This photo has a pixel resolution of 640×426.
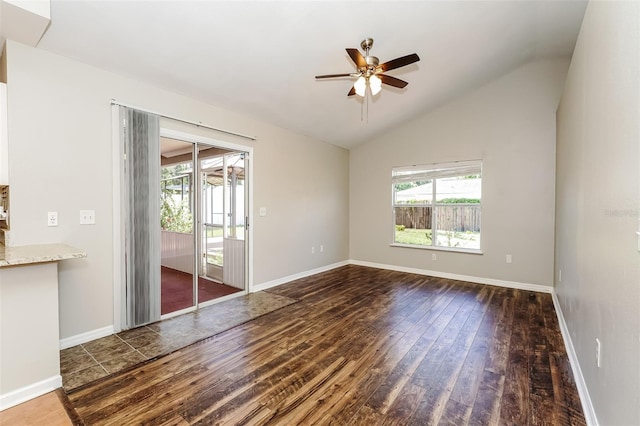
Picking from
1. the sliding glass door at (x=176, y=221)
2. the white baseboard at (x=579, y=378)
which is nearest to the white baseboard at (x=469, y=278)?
the white baseboard at (x=579, y=378)

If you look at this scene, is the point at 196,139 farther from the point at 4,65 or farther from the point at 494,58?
the point at 494,58

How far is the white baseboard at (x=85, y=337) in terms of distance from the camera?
105 inches

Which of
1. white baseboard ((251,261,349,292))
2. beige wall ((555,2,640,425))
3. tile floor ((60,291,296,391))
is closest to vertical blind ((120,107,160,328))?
tile floor ((60,291,296,391))

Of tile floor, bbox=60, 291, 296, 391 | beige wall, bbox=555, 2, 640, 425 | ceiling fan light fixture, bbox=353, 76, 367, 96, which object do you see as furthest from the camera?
ceiling fan light fixture, bbox=353, 76, 367, 96

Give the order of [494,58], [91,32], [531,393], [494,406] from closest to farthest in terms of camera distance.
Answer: [494,406] → [531,393] → [91,32] → [494,58]

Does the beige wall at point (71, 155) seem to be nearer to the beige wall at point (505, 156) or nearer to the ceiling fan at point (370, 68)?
the ceiling fan at point (370, 68)

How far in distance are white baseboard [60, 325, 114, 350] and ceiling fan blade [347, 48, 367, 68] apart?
358 cm

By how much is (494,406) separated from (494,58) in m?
4.39

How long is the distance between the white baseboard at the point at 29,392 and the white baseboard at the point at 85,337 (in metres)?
0.74

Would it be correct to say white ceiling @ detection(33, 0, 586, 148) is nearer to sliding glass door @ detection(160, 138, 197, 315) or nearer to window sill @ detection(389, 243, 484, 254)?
sliding glass door @ detection(160, 138, 197, 315)

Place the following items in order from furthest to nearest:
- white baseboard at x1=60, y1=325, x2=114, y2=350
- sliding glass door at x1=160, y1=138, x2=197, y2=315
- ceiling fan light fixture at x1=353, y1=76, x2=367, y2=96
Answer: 1. sliding glass door at x1=160, y1=138, x2=197, y2=315
2. ceiling fan light fixture at x1=353, y1=76, x2=367, y2=96
3. white baseboard at x1=60, y1=325, x2=114, y2=350

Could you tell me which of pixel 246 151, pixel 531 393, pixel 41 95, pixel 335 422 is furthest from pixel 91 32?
pixel 531 393

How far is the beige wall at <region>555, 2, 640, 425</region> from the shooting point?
122cm

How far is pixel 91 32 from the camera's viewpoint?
2414 millimetres
